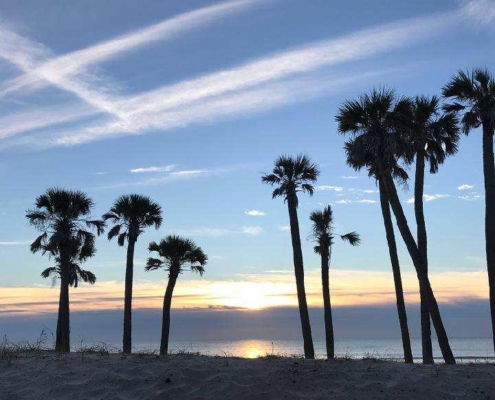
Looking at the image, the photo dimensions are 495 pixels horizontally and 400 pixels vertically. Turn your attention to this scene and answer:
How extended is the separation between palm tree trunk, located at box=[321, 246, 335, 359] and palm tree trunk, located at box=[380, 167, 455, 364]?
14.8 metres

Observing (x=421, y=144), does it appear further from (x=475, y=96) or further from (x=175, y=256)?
(x=175, y=256)

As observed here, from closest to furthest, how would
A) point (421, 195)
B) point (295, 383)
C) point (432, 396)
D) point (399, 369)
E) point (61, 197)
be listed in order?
point (432, 396) → point (295, 383) → point (399, 369) → point (421, 195) → point (61, 197)

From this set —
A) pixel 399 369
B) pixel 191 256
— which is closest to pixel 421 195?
pixel 399 369

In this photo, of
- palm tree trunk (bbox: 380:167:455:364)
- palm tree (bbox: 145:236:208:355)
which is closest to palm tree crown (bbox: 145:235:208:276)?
palm tree (bbox: 145:236:208:355)

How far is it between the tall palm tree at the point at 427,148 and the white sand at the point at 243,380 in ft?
34.6

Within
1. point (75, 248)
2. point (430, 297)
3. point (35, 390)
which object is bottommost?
point (35, 390)

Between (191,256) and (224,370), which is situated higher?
(191,256)

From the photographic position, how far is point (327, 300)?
3588 cm

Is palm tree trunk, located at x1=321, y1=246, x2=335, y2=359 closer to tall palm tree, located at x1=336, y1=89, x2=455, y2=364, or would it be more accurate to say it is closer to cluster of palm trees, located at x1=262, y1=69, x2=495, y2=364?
cluster of palm trees, located at x1=262, y1=69, x2=495, y2=364

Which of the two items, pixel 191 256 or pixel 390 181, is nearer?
pixel 390 181

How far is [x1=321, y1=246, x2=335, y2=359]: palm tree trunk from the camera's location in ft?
113

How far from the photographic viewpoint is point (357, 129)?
22766 mm

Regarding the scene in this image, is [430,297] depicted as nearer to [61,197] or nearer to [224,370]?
[224,370]

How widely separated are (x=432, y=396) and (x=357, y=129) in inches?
553
